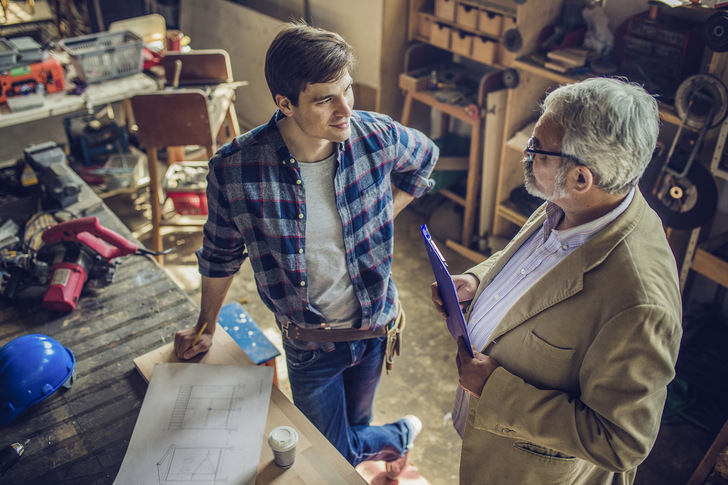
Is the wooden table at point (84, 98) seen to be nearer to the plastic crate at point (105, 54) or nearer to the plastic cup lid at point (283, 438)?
the plastic crate at point (105, 54)

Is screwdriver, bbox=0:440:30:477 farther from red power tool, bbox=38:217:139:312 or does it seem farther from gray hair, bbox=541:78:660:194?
gray hair, bbox=541:78:660:194

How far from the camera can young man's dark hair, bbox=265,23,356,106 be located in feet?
4.91

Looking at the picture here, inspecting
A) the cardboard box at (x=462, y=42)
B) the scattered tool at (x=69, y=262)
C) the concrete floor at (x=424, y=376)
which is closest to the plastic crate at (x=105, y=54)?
the concrete floor at (x=424, y=376)

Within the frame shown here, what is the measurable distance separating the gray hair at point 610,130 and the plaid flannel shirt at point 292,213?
2.10 ft

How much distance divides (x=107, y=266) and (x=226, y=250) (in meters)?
0.79

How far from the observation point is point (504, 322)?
1.41 meters

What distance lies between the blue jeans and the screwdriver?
76 cm

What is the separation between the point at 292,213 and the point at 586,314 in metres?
0.81

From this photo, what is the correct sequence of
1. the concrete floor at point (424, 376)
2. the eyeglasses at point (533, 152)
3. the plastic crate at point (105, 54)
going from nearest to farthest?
the eyeglasses at point (533, 152) → the concrete floor at point (424, 376) → the plastic crate at point (105, 54)

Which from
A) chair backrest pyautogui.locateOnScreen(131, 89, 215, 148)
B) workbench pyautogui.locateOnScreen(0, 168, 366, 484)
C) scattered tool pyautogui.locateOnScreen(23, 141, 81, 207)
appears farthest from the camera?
chair backrest pyautogui.locateOnScreen(131, 89, 215, 148)

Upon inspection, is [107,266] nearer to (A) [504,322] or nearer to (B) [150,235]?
(A) [504,322]

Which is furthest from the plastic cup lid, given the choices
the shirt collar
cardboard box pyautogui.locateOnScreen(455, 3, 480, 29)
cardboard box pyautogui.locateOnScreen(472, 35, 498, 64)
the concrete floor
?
cardboard box pyautogui.locateOnScreen(455, 3, 480, 29)

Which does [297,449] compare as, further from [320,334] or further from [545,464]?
[545,464]

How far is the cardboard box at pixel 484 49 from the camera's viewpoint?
3352 mm
